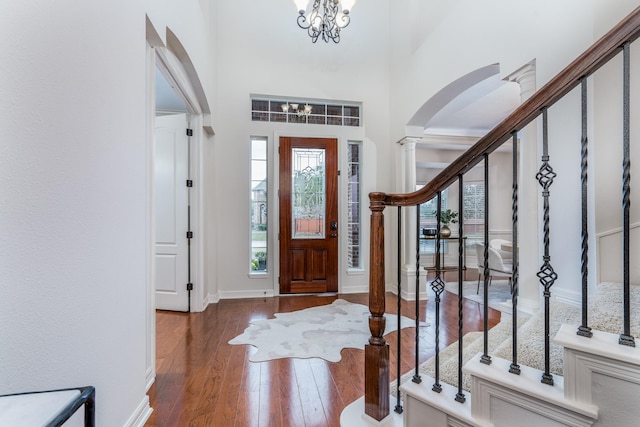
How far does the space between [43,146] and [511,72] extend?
3.06m

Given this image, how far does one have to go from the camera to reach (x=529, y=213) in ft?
7.82

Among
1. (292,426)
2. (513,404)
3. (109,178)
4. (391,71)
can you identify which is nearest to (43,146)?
(109,178)

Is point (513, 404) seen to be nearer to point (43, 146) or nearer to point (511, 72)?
point (43, 146)

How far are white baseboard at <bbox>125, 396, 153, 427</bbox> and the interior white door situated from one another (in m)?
2.02

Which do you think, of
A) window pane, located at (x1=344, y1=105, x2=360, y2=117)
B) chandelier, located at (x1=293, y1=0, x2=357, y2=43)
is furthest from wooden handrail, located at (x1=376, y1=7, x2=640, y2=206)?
window pane, located at (x1=344, y1=105, x2=360, y2=117)

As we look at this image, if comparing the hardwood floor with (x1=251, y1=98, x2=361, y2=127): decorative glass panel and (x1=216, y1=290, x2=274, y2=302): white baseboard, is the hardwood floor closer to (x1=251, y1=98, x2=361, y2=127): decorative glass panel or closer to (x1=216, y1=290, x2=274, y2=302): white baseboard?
(x1=216, y1=290, x2=274, y2=302): white baseboard

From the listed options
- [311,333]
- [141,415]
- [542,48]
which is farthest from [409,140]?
[141,415]

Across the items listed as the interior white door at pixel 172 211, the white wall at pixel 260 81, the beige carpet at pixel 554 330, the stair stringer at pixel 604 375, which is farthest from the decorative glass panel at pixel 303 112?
the stair stringer at pixel 604 375

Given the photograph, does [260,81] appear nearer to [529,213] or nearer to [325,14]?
[325,14]

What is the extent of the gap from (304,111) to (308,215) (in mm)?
1610

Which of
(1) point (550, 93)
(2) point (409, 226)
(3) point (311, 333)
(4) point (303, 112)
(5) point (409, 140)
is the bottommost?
(3) point (311, 333)

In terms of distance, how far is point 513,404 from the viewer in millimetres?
1153

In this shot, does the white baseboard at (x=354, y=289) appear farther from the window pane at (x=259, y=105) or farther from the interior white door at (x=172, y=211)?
the window pane at (x=259, y=105)

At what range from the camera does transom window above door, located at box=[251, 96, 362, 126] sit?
4570mm
